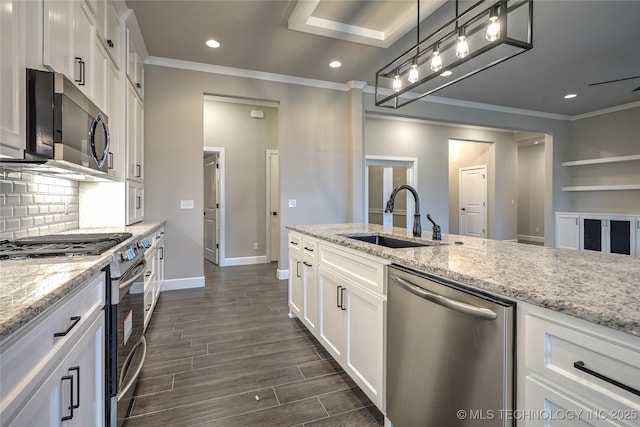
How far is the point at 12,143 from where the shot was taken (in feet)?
4.26

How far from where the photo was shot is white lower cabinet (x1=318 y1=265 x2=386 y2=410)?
1.54 meters

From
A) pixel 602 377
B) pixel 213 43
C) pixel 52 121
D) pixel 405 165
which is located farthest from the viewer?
pixel 405 165

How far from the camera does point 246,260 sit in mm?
5691

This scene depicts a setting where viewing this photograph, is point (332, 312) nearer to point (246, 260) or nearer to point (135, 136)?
point (135, 136)

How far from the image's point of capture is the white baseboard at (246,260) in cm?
554

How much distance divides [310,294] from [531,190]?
346 inches

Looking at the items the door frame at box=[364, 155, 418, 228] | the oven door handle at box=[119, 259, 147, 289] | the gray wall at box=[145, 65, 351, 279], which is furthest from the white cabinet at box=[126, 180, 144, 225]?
the door frame at box=[364, 155, 418, 228]

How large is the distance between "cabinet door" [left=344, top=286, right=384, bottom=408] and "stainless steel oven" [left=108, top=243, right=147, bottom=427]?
1.17 m

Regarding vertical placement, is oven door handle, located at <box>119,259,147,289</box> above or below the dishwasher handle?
below

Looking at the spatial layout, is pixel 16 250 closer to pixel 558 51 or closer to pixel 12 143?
pixel 12 143

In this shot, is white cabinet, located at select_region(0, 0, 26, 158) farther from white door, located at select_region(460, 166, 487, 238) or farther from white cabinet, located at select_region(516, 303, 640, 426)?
white door, located at select_region(460, 166, 487, 238)

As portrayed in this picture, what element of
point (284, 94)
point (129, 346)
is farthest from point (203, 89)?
point (129, 346)

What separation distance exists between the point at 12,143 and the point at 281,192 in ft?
10.5

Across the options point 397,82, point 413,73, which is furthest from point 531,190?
point 413,73
